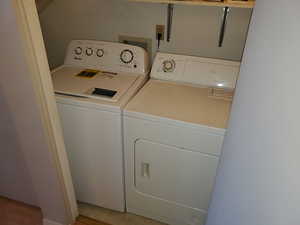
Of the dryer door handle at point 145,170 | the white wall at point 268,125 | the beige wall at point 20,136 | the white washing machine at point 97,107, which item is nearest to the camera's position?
the white wall at point 268,125

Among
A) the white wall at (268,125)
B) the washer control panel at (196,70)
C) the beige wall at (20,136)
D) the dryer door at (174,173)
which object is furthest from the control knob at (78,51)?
the white wall at (268,125)

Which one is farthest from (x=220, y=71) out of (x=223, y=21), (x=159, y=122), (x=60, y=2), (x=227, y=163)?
(x=60, y=2)

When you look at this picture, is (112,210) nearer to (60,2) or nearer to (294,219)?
(294,219)

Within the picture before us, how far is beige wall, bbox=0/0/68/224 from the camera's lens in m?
0.99

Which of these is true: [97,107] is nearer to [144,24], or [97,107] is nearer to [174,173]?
[174,173]

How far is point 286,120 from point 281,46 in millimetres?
163

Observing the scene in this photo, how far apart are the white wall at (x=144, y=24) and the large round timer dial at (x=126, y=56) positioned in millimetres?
198

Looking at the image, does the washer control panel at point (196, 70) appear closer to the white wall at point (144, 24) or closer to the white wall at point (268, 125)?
the white wall at point (144, 24)

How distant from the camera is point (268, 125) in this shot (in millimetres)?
574

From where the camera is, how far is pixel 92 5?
188cm

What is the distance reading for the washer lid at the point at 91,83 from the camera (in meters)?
1.47

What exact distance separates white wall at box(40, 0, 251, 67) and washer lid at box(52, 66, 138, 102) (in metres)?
0.38

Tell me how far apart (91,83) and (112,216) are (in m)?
1.00

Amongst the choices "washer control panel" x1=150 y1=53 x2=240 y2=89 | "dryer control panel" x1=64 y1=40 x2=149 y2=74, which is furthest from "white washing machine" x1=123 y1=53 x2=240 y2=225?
"dryer control panel" x1=64 y1=40 x2=149 y2=74
